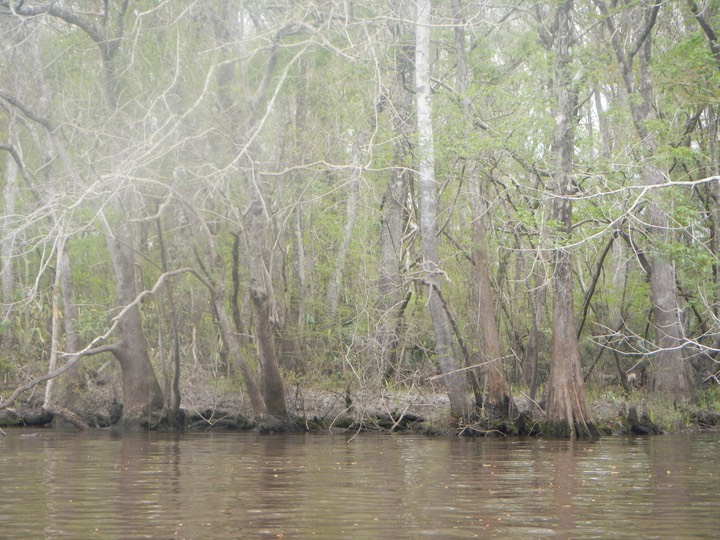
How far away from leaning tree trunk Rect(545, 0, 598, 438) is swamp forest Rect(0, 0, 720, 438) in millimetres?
46

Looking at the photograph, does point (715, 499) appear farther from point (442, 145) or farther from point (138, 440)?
point (138, 440)

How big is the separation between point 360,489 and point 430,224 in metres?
9.89

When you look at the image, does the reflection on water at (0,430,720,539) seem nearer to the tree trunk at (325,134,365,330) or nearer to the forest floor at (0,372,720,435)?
the forest floor at (0,372,720,435)

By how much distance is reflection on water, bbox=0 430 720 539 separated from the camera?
8.23 meters

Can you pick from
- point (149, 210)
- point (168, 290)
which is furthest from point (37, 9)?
point (168, 290)

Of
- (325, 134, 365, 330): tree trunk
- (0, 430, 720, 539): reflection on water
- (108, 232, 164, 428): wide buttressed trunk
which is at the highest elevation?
(325, 134, 365, 330): tree trunk

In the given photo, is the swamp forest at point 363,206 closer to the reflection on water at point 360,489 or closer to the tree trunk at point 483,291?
the tree trunk at point 483,291

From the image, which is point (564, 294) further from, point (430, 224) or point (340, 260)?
point (340, 260)

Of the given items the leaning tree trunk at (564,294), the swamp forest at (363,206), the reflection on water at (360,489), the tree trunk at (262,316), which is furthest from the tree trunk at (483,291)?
the tree trunk at (262,316)

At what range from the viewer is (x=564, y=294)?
63.4 ft

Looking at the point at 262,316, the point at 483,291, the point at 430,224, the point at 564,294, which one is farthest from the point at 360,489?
the point at 430,224

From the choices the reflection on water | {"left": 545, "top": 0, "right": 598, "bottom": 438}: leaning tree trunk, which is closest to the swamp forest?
{"left": 545, "top": 0, "right": 598, "bottom": 438}: leaning tree trunk

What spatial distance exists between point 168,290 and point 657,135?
11304 millimetres

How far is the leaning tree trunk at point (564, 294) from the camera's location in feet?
59.6
